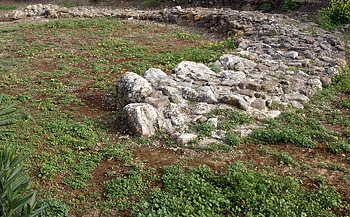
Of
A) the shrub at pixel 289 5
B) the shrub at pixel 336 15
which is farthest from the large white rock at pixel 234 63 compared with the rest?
the shrub at pixel 289 5

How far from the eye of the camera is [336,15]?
11.1m

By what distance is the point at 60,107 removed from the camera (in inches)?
252

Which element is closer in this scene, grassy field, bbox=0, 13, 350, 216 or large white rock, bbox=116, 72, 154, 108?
grassy field, bbox=0, 13, 350, 216

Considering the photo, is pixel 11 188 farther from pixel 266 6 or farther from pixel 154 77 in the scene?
pixel 266 6

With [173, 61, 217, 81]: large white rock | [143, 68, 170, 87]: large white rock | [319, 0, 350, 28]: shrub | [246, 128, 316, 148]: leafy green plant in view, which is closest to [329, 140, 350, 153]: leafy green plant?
[246, 128, 316, 148]: leafy green plant

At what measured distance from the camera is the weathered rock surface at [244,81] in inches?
214

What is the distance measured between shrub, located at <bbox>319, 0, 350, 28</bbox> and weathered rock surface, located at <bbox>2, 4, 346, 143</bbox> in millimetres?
524

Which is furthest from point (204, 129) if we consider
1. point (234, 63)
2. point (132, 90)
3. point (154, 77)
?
point (234, 63)

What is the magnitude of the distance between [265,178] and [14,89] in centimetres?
578

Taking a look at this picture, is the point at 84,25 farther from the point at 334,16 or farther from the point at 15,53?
the point at 334,16

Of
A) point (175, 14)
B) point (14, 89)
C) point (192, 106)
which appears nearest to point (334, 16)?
point (175, 14)

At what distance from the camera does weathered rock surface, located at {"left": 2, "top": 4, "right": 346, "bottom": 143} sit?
5426 mm

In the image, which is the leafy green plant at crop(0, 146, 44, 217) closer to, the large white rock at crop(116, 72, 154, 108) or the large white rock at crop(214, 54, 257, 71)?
the large white rock at crop(116, 72, 154, 108)

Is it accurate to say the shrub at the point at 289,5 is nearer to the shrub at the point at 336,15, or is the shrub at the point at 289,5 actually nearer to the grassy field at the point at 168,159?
the shrub at the point at 336,15
